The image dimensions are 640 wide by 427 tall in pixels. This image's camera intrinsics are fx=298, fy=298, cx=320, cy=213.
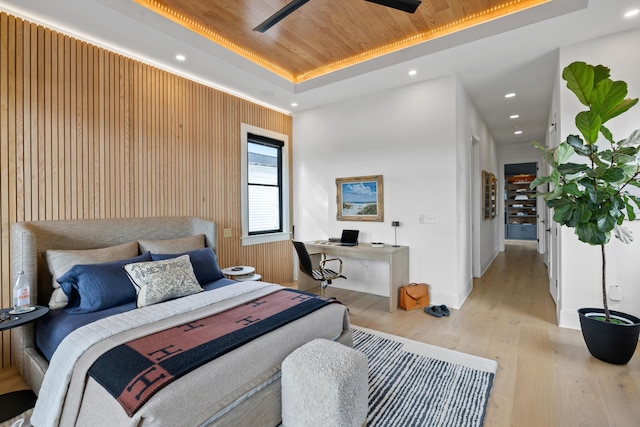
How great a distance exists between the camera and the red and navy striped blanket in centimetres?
132

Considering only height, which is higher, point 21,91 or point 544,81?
point 544,81

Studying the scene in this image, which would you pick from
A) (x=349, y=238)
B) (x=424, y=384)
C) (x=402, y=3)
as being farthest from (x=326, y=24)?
(x=424, y=384)

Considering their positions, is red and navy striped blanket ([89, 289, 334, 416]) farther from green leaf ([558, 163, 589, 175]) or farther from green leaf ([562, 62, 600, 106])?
green leaf ([562, 62, 600, 106])

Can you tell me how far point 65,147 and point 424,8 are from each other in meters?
3.54

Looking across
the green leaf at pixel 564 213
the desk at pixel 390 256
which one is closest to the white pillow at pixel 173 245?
the desk at pixel 390 256

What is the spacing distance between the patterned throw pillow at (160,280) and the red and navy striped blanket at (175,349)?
24.9 inches

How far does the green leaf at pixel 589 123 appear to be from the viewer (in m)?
2.33

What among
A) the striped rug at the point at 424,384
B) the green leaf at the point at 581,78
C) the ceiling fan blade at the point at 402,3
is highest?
the ceiling fan blade at the point at 402,3

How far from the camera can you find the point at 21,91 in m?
2.47

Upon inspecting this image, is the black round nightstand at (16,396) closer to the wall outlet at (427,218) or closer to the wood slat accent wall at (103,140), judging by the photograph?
the wood slat accent wall at (103,140)

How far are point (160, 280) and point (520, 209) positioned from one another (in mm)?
11076

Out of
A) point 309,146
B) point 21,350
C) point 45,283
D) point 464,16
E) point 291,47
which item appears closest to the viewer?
point 21,350

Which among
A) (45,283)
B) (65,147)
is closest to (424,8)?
(65,147)

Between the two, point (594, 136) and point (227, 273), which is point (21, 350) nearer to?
point (227, 273)
